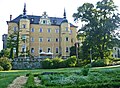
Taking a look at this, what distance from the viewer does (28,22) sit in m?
63.9

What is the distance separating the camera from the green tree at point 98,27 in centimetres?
4959

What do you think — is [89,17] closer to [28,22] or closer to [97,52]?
[97,52]

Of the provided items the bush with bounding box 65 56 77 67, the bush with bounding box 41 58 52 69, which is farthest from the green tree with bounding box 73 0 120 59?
the bush with bounding box 41 58 52 69

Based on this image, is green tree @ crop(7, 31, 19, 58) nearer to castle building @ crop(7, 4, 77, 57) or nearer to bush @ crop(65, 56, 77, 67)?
castle building @ crop(7, 4, 77, 57)

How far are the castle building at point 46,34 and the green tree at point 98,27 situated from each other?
14.7 metres

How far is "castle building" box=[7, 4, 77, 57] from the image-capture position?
215 ft

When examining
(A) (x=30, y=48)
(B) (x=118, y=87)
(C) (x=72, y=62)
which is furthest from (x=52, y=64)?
(B) (x=118, y=87)

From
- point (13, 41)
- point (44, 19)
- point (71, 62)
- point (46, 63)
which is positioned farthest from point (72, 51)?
point (46, 63)

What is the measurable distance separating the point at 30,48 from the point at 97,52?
886 inches

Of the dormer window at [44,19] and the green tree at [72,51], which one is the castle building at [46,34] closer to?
the dormer window at [44,19]

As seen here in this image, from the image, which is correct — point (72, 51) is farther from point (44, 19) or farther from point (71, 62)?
point (71, 62)

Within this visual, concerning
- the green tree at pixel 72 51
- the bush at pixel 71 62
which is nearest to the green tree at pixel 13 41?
the green tree at pixel 72 51

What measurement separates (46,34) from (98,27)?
21296mm

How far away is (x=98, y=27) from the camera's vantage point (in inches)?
1993
